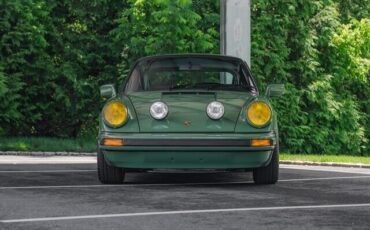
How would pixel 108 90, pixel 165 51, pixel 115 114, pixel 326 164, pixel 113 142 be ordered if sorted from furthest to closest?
pixel 165 51 → pixel 326 164 → pixel 108 90 → pixel 115 114 → pixel 113 142

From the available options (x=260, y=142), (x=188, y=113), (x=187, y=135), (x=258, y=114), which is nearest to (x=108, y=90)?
(x=188, y=113)

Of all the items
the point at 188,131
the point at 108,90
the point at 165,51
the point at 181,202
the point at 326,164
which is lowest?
the point at 326,164

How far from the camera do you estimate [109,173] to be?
9828 mm

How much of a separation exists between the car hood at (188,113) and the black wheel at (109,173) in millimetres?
802

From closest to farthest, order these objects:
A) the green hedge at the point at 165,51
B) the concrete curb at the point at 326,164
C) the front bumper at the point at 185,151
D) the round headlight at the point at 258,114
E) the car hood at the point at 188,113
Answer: the front bumper at the point at 185,151 → the car hood at the point at 188,113 → the round headlight at the point at 258,114 → the concrete curb at the point at 326,164 → the green hedge at the point at 165,51

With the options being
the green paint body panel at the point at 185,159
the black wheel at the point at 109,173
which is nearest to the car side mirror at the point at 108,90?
the black wheel at the point at 109,173

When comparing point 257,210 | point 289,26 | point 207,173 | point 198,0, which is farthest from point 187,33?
point 257,210

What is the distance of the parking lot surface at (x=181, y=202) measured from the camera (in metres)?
6.86

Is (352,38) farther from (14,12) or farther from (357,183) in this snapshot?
(357,183)

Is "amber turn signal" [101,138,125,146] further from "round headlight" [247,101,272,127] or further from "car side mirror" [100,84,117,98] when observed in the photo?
"round headlight" [247,101,272,127]

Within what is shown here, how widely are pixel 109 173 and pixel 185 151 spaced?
1.13 metres

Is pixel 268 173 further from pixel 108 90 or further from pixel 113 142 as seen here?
pixel 108 90

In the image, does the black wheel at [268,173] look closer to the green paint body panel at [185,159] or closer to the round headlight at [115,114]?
the green paint body panel at [185,159]

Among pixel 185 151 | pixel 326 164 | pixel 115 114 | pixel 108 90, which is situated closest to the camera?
pixel 185 151
